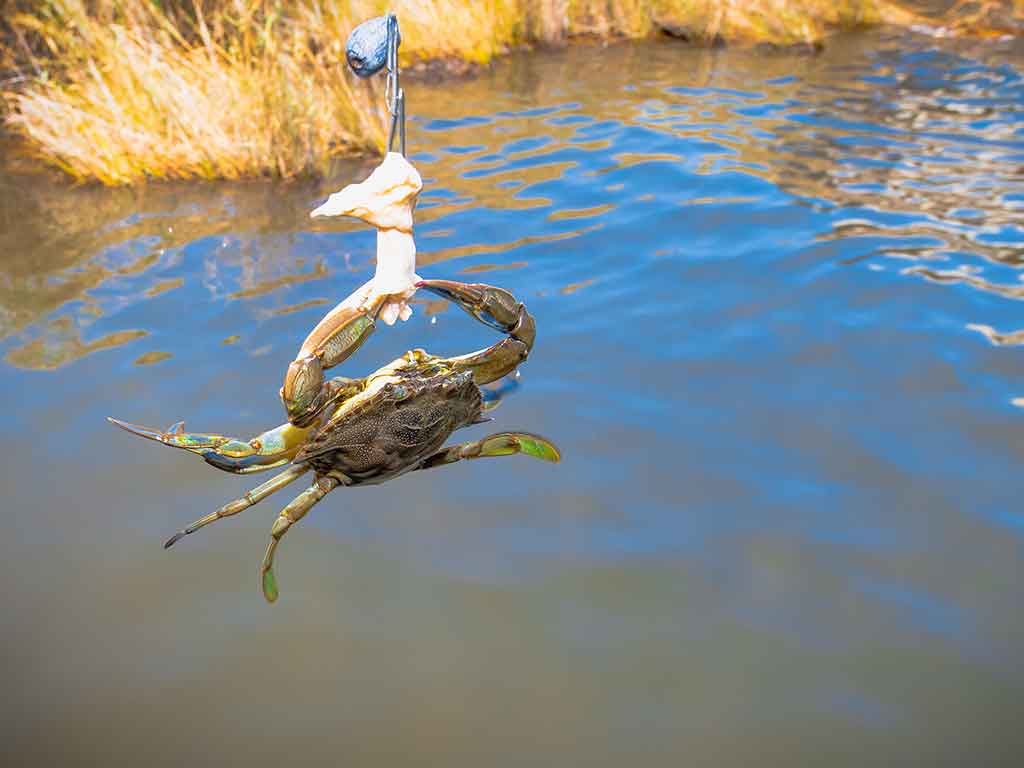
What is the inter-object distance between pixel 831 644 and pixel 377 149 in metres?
7.07

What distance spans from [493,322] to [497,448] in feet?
2.42

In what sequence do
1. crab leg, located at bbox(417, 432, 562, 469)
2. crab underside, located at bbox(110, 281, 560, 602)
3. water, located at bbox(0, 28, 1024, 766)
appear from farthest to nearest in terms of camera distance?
water, located at bbox(0, 28, 1024, 766) → crab leg, located at bbox(417, 432, 562, 469) → crab underside, located at bbox(110, 281, 560, 602)

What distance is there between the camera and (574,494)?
4980 mm

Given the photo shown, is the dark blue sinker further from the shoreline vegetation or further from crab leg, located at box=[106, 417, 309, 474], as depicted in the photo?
the shoreline vegetation

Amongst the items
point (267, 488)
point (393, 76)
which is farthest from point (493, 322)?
point (267, 488)

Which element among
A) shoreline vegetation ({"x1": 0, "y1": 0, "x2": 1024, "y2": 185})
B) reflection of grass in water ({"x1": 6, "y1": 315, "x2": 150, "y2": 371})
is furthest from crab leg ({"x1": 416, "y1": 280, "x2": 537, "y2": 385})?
shoreline vegetation ({"x1": 0, "y1": 0, "x2": 1024, "y2": 185})

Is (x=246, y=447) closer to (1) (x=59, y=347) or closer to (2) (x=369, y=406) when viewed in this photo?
(2) (x=369, y=406)

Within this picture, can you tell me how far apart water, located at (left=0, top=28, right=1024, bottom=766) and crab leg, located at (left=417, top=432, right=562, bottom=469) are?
1.10 m

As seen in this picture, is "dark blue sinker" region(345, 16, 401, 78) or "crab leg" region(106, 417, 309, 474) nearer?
"dark blue sinker" region(345, 16, 401, 78)

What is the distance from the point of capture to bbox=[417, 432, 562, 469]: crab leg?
317 centimetres

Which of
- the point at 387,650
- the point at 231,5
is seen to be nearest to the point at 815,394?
the point at 387,650

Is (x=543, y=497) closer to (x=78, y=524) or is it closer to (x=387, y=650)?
(x=387, y=650)

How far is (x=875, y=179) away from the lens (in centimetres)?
858

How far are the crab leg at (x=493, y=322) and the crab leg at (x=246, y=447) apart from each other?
0.52 m
